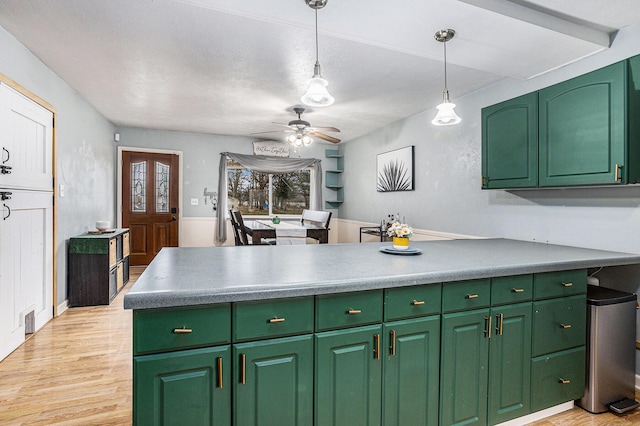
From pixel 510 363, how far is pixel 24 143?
3928 millimetres

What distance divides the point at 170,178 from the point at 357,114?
141 inches

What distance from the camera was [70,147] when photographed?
3783mm

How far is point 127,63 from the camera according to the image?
3.09 meters

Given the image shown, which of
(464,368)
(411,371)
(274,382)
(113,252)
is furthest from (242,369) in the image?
(113,252)

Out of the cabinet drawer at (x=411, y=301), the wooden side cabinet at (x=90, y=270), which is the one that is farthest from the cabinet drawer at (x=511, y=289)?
the wooden side cabinet at (x=90, y=270)

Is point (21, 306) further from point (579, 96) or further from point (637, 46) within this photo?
point (637, 46)

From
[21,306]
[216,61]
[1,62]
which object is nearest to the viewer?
[1,62]

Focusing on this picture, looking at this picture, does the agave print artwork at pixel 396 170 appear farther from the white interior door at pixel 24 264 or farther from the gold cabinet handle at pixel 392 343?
the white interior door at pixel 24 264

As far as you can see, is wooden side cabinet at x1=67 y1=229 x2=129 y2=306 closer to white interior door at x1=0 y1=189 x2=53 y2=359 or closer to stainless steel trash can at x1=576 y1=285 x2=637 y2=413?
white interior door at x1=0 y1=189 x2=53 y2=359

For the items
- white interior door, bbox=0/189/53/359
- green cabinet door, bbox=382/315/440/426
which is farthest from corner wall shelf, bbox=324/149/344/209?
green cabinet door, bbox=382/315/440/426

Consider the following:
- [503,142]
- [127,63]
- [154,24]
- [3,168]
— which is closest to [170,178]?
[127,63]

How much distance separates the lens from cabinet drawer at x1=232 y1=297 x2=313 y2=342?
129 centimetres

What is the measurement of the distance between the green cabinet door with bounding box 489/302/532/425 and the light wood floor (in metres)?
0.29

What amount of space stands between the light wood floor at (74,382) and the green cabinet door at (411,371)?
0.88 meters
